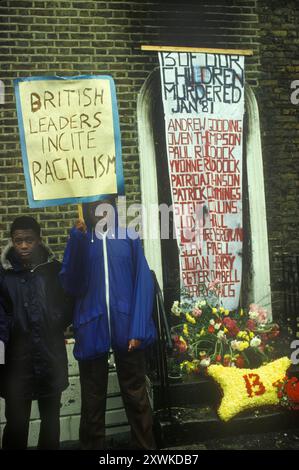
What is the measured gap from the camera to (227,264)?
556 cm

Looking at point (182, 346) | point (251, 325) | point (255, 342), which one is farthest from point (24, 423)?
point (251, 325)

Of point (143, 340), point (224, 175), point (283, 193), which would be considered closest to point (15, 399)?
point (143, 340)

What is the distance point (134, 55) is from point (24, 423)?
3.91m

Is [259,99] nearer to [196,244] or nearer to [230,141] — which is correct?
[230,141]

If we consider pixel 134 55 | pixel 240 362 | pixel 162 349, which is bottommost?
pixel 240 362

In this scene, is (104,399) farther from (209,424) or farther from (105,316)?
(209,424)

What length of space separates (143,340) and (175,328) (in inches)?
65.2

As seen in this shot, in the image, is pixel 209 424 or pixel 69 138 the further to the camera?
pixel 69 138

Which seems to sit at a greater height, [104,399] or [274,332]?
[274,332]

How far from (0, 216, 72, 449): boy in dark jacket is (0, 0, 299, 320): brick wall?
4.89 feet

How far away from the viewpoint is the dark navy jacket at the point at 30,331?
11.3 ft

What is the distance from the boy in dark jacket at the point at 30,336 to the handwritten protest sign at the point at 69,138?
0.77 m

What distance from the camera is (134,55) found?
5328 millimetres

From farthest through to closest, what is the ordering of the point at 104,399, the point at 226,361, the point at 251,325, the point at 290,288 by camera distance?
the point at 290,288 < the point at 251,325 < the point at 226,361 < the point at 104,399
